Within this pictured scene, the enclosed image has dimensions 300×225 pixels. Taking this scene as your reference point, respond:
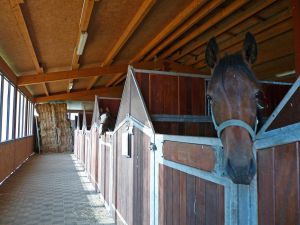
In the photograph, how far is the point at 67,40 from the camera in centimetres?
546

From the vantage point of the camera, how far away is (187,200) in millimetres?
1698

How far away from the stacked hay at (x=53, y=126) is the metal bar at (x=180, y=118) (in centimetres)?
1320

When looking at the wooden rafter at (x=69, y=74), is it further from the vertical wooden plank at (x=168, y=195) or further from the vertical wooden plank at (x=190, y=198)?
the vertical wooden plank at (x=190, y=198)

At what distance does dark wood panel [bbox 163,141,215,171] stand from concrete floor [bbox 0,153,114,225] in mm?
2199

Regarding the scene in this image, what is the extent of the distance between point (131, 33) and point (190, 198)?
433cm

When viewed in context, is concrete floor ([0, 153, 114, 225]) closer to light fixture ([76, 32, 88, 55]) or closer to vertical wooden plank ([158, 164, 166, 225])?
vertical wooden plank ([158, 164, 166, 225])

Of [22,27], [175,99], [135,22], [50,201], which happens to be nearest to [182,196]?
[175,99]

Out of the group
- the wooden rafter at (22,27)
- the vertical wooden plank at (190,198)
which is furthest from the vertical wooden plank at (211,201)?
the wooden rafter at (22,27)

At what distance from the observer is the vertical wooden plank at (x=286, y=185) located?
97cm

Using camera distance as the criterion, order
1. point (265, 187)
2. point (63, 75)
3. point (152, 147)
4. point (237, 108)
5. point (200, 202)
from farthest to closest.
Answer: point (63, 75)
point (152, 147)
point (200, 202)
point (237, 108)
point (265, 187)

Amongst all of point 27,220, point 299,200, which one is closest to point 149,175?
point 299,200

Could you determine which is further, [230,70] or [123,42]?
[123,42]

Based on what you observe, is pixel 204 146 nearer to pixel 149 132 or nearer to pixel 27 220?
pixel 149 132

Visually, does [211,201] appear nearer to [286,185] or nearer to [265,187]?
[265,187]
